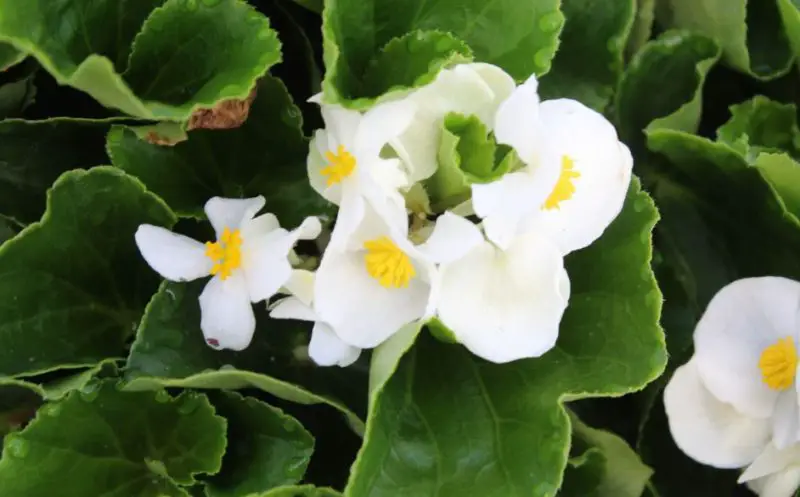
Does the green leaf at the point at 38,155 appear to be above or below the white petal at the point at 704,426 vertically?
above

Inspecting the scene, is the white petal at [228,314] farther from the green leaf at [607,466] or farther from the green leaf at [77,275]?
the green leaf at [607,466]

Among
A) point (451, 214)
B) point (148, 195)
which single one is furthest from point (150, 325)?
point (451, 214)

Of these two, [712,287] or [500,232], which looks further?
[712,287]

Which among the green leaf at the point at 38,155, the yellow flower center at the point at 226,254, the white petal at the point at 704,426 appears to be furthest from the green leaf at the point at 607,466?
the green leaf at the point at 38,155

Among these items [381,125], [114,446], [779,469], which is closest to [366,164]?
[381,125]

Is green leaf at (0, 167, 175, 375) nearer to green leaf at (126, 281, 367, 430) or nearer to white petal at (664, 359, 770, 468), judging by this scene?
green leaf at (126, 281, 367, 430)

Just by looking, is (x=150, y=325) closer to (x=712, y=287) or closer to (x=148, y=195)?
(x=148, y=195)

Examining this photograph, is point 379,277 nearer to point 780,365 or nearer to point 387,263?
point 387,263
